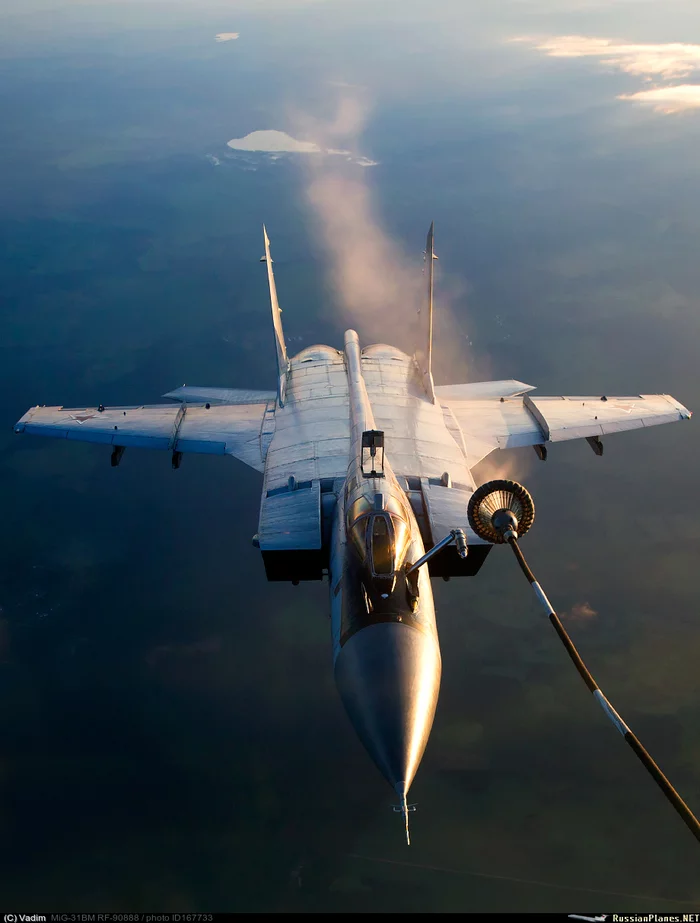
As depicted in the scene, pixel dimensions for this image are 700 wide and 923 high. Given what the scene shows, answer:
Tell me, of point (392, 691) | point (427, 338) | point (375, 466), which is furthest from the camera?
point (427, 338)

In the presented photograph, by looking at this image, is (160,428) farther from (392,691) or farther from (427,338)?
(392,691)

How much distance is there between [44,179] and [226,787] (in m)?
174

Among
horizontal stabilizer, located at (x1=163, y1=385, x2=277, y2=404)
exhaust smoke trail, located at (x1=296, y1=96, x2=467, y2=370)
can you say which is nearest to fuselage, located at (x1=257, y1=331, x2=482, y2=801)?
horizontal stabilizer, located at (x1=163, y1=385, x2=277, y2=404)

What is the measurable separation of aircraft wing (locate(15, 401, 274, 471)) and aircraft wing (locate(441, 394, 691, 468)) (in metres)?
12.6

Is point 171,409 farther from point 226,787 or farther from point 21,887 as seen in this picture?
point 21,887

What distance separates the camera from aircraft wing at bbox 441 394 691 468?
115 feet

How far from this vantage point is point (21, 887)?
1136 inches

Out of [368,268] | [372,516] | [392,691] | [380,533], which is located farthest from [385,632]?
[368,268]

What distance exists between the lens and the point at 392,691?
16781mm

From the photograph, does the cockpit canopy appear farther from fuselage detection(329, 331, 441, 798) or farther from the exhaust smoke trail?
the exhaust smoke trail

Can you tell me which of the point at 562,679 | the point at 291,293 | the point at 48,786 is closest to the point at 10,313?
the point at 291,293

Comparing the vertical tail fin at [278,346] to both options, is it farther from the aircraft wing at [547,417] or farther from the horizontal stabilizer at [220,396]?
the aircraft wing at [547,417]

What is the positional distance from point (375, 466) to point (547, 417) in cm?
1859

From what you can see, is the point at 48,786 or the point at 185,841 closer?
the point at 185,841
